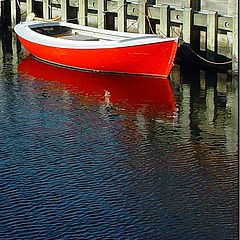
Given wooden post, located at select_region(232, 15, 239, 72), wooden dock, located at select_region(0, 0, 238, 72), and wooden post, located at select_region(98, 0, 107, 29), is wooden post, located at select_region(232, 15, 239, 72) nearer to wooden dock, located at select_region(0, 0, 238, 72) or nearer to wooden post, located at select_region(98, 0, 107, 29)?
wooden dock, located at select_region(0, 0, 238, 72)

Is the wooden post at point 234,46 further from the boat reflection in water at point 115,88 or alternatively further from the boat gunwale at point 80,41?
the boat reflection in water at point 115,88

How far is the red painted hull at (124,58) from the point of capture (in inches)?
1151

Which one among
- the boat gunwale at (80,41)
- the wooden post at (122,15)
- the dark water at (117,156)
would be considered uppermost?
the wooden post at (122,15)

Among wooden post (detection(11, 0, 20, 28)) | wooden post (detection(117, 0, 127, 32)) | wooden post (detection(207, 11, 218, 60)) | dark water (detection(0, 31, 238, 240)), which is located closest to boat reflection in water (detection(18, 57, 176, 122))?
dark water (detection(0, 31, 238, 240))

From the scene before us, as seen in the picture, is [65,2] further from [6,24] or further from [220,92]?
[220,92]

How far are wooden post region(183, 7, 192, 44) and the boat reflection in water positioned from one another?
1571 mm

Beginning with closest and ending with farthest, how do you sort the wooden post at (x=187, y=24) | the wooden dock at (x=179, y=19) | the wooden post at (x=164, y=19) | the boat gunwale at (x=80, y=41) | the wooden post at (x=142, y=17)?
the boat gunwale at (x=80, y=41)
the wooden dock at (x=179, y=19)
the wooden post at (x=187, y=24)
the wooden post at (x=164, y=19)
the wooden post at (x=142, y=17)

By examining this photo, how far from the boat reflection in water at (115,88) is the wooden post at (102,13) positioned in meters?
2.55

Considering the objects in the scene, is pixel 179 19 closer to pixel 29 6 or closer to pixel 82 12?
pixel 82 12

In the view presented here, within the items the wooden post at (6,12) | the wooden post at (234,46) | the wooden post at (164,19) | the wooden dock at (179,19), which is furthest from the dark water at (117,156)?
the wooden post at (6,12)

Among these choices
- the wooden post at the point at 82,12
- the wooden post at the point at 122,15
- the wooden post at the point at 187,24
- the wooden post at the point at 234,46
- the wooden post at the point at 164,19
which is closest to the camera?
the wooden post at the point at 234,46

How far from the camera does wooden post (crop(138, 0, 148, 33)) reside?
31.9 metres

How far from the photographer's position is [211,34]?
29656 millimetres

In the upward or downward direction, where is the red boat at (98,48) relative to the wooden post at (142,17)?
downward
